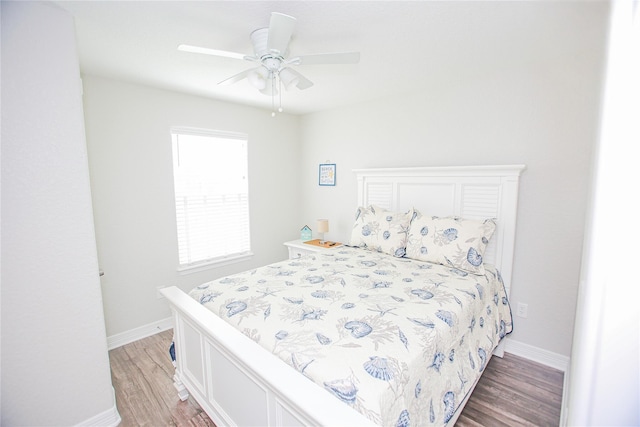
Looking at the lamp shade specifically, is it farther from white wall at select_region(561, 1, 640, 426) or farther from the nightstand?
white wall at select_region(561, 1, 640, 426)

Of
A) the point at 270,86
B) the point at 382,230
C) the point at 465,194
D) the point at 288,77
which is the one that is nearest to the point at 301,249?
the point at 382,230

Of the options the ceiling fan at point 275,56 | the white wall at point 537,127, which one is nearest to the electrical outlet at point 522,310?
the white wall at point 537,127

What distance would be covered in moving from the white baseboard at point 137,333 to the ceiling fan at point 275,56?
2.50 metres

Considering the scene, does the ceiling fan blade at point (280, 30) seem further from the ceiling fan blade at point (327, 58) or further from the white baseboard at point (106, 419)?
the white baseboard at point (106, 419)

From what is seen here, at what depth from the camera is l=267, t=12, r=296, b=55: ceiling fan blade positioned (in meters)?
1.35

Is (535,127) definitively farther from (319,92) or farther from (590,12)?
(319,92)

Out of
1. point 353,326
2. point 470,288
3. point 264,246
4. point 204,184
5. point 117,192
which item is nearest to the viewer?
point 353,326

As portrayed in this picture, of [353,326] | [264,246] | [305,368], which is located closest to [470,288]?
[353,326]

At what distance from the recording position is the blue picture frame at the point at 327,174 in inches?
150

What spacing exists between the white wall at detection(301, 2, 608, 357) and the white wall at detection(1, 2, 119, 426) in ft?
8.07

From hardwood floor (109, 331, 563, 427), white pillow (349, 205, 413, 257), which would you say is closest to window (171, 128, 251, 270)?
hardwood floor (109, 331, 563, 427)

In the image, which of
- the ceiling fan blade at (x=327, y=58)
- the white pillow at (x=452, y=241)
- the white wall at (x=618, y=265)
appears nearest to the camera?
the white wall at (x=618, y=265)

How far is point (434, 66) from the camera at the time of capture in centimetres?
229

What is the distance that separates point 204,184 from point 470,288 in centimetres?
278
